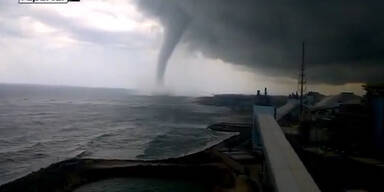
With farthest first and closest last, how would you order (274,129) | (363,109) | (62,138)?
(62,138) → (363,109) → (274,129)

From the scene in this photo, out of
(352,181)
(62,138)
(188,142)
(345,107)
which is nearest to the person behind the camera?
(352,181)

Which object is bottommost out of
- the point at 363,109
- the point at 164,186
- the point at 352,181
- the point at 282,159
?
the point at 164,186

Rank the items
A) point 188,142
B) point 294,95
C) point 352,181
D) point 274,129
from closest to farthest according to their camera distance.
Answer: point 352,181 → point 274,129 → point 188,142 → point 294,95

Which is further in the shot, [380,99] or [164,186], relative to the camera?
[164,186]

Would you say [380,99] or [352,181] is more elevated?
[380,99]

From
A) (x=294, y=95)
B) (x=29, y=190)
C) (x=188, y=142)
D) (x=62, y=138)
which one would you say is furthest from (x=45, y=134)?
(x=294, y=95)

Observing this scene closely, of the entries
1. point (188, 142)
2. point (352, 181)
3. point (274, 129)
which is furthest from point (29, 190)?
point (188, 142)

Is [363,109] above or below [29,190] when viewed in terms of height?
above

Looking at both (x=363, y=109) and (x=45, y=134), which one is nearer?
(x=363, y=109)

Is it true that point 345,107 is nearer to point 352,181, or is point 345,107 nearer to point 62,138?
point 352,181

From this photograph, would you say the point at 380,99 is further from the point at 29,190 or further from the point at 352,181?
the point at 29,190
